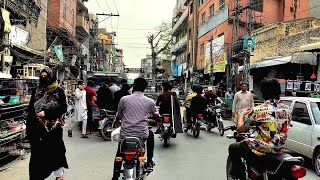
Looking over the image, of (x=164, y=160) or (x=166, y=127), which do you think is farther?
(x=166, y=127)

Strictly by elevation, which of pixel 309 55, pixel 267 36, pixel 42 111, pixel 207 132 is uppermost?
pixel 267 36

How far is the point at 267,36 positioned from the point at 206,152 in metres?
17.1

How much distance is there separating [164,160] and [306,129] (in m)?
3.30

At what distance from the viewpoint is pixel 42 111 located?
4.68 meters

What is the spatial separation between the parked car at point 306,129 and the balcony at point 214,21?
23.1 meters

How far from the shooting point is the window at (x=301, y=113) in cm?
807

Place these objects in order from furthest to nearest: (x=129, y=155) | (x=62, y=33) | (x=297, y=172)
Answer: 1. (x=62, y=33)
2. (x=129, y=155)
3. (x=297, y=172)

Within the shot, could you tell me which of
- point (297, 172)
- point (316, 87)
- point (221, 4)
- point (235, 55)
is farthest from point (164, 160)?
point (221, 4)

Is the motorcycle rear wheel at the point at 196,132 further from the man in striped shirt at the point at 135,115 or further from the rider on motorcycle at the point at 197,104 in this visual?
the man in striped shirt at the point at 135,115

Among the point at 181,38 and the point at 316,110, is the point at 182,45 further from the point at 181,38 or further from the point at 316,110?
the point at 316,110

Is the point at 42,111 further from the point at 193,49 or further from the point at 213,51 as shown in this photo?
the point at 193,49

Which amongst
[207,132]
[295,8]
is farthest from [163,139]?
[295,8]

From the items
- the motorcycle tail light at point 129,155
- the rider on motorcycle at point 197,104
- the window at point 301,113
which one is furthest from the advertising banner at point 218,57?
the motorcycle tail light at point 129,155

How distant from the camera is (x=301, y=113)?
838 cm
